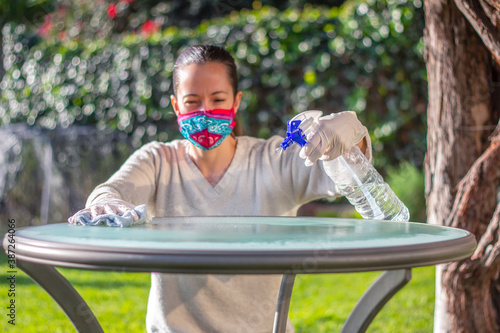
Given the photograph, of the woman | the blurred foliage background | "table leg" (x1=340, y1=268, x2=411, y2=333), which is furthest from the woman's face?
the blurred foliage background

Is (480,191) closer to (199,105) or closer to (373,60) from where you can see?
(199,105)

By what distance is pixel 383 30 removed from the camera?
4.21m

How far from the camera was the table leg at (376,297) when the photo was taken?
1.18 m

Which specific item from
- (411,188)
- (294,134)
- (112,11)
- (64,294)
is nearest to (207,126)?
(294,134)

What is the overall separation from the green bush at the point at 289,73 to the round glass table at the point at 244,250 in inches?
120

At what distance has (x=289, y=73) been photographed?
4.62m

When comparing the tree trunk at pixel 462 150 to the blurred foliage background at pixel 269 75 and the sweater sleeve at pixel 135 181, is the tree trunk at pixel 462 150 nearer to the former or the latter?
the sweater sleeve at pixel 135 181

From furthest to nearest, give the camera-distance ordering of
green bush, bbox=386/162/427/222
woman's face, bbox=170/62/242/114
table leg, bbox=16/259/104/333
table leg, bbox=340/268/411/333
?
green bush, bbox=386/162/427/222
woman's face, bbox=170/62/242/114
table leg, bbox=16/259/104/333
table leg, bbox=340/268/411/333

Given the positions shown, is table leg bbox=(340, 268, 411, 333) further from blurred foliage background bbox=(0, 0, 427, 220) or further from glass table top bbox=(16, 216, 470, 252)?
blurred foliage background bbox=(0, 0, 427, 220)

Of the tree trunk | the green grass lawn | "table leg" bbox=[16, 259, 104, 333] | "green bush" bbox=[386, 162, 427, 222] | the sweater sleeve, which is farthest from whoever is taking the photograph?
"green bush" bbox=[386, 162, 427, 222]

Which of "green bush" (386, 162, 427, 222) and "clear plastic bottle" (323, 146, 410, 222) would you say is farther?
"green bush" (386, 162, 427, 222)

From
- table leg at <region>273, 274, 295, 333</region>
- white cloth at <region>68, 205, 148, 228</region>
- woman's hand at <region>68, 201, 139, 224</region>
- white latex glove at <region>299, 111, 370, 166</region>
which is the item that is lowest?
table leg at <region>273, 274, 295, 333</region>

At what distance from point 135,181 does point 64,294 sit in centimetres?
50

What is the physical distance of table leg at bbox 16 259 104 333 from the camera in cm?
132
